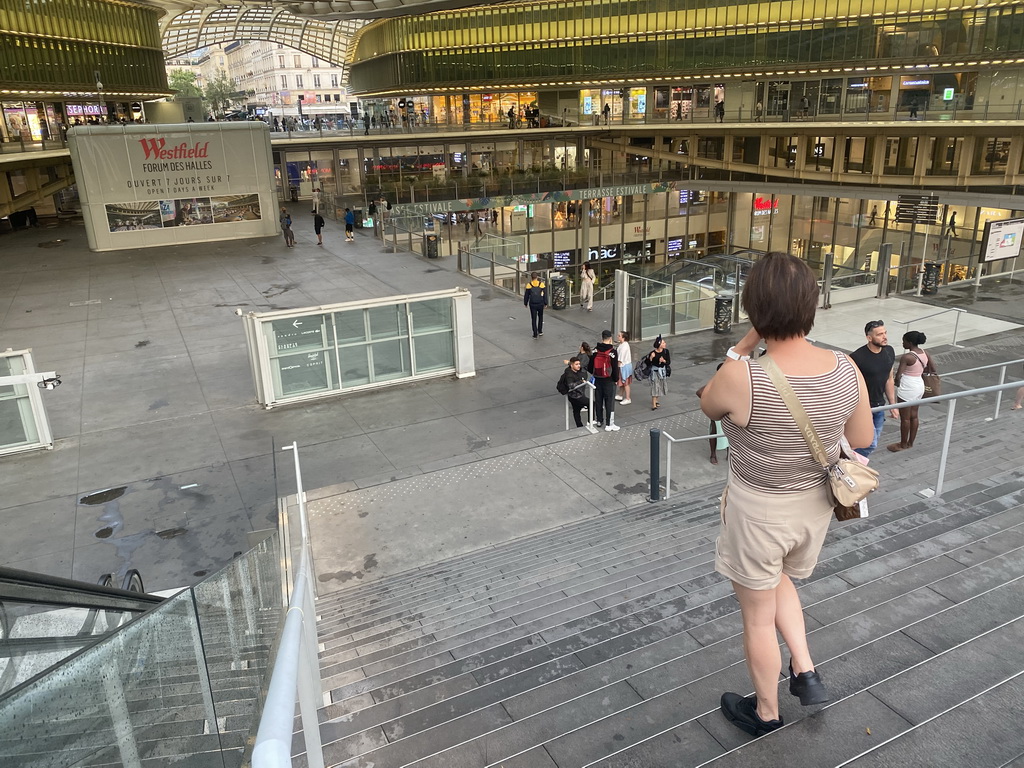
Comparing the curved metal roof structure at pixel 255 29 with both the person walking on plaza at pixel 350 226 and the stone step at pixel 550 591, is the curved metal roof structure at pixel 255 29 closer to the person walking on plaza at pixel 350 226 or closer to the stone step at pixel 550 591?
the person walking on plaza at pixel 350 226

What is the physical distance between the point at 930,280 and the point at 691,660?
20110mm

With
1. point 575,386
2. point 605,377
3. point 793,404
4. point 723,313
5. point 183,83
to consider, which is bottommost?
point 723,313

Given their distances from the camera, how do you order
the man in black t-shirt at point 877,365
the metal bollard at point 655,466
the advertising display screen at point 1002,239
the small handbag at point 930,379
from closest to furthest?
1. the man in black t-shirt at point 877,365
2. the metal bollard at point 655,466
3. the small handbag at point 930,379
4. the advertising display screen at point 1002,239

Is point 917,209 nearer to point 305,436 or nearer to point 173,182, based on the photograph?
point 305,436

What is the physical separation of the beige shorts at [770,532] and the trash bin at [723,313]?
15.7 m

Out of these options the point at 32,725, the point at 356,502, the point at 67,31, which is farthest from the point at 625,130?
the point at 32,725

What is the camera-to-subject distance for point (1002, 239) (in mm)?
19938

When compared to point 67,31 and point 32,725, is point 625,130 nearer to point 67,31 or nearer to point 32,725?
point 67,31

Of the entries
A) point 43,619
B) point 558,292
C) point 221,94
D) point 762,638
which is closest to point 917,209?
point 558,292

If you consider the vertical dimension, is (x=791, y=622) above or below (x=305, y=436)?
above

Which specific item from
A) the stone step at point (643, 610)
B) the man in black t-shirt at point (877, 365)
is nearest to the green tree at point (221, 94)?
the man in black t-shirt at point (877, 365)

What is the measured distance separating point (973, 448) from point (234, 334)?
14.2m

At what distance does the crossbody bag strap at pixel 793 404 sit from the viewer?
7.86 ft

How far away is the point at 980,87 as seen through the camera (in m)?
31.3
